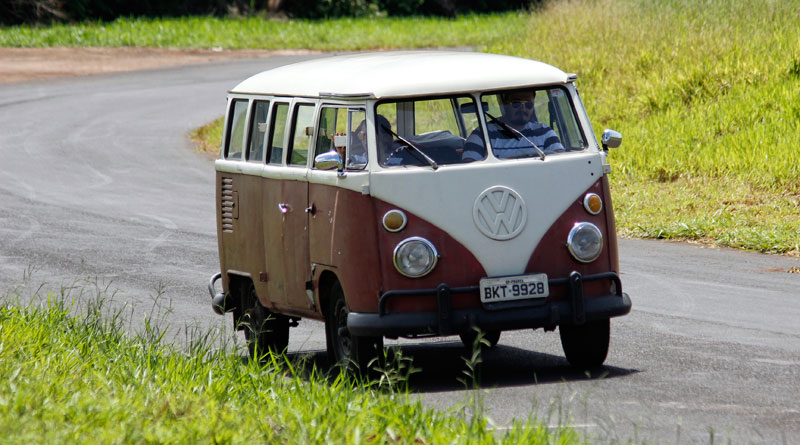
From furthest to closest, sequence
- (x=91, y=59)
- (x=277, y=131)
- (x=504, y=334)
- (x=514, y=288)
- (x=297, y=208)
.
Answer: (x=91, y=59) < (x=504, y=334) < (x=277, y=131) < (x=297, y=208) < (x=514, y=288)

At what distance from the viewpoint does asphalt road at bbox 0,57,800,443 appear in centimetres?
715

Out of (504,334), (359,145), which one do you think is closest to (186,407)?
(359,145)

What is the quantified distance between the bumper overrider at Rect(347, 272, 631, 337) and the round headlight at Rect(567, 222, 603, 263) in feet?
0.52

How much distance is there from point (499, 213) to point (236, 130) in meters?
2.61

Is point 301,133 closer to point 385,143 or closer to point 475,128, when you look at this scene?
point 385,143

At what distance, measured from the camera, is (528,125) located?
27.6 ft

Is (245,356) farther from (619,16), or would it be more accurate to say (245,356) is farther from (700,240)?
(619,16)

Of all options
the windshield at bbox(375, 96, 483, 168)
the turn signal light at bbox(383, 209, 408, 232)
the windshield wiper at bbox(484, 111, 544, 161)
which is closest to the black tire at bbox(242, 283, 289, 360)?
the windshield at bbox(375, 96, 483, 168)

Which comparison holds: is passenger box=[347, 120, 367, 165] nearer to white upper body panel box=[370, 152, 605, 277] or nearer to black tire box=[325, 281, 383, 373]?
white upper body panel box=[370, 152, 605, 277]

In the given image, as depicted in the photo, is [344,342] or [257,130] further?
[257,130]

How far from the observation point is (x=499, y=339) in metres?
9.84

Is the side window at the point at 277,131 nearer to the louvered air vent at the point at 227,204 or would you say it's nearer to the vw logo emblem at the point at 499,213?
the louvered air vent at the point at 227,204

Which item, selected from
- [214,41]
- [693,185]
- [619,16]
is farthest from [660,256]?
[214,41]

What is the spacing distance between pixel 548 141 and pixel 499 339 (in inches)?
79.4
